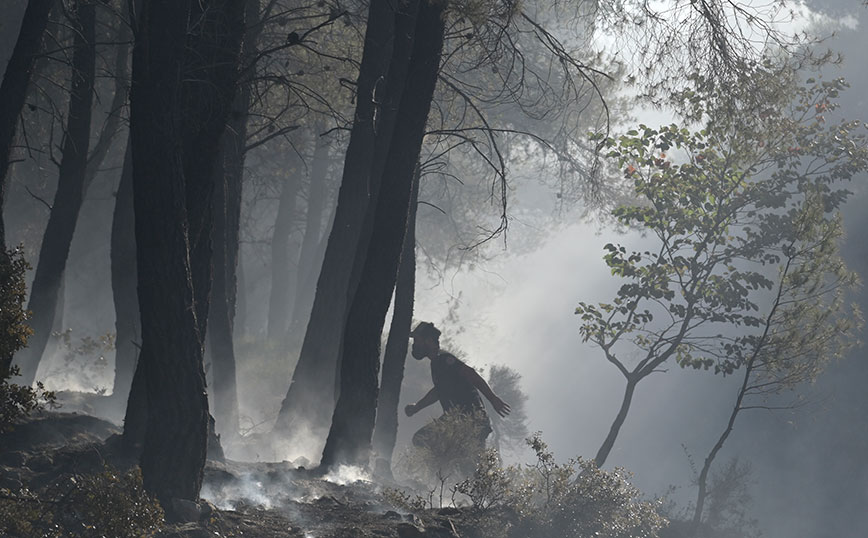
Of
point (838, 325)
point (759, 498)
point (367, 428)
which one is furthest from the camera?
point (759, 498)

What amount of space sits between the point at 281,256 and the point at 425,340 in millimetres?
18326

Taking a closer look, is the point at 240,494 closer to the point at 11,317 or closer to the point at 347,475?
the point at 347,475

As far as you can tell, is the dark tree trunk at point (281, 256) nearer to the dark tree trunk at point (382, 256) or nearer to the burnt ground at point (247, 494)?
the dark tree trunk at point (382, 256)

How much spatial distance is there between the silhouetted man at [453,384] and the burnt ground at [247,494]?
3008mm

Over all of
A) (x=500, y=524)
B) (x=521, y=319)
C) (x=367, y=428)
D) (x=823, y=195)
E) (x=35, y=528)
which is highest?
(x=521, y=319)

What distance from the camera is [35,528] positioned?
4582mm

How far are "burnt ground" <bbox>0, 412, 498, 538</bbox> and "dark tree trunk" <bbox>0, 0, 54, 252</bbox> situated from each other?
1.80 metres

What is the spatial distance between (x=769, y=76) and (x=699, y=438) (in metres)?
25.1

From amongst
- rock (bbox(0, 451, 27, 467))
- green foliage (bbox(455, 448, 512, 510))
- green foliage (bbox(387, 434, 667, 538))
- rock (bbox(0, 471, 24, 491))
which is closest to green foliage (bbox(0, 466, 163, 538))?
rock (bbox(0, 471, 24, 491))

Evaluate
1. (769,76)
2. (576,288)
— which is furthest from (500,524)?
(576,288)

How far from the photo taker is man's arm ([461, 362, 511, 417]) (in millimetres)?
11013

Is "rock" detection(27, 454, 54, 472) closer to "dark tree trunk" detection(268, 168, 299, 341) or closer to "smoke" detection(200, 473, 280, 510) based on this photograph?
"smoke" detection(200, 473, 280, 510)

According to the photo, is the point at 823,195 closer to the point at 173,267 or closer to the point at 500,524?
the point at 500,524

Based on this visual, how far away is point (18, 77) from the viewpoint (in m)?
7.79
